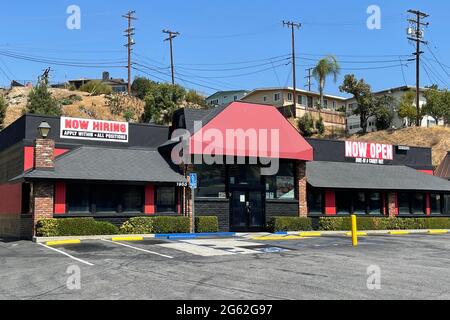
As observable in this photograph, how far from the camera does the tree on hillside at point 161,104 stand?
212ft

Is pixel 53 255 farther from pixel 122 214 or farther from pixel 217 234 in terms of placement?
pixel 217 234

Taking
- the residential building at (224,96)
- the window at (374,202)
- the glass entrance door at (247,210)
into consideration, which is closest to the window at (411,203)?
the window at (374,202)

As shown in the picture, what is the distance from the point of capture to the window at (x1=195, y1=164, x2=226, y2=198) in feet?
88.4

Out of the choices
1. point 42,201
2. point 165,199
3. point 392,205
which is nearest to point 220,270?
point 42,201

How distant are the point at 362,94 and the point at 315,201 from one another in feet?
126

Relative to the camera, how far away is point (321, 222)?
2978 centimetres

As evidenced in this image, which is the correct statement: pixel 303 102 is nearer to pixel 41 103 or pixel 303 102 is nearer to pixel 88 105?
pixel 88 105

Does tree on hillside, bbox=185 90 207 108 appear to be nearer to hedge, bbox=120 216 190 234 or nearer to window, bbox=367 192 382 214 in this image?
Answer: window, bbox=367 192 382 214

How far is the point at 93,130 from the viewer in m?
26.5

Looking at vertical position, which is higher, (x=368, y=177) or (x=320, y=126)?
(x=320, y=126)

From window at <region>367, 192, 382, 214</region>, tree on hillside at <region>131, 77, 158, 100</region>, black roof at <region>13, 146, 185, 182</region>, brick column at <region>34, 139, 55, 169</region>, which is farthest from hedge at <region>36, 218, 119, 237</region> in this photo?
tree on hillside at <region>131, 77, 158, 100</region>

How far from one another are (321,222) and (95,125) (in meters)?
13.7
